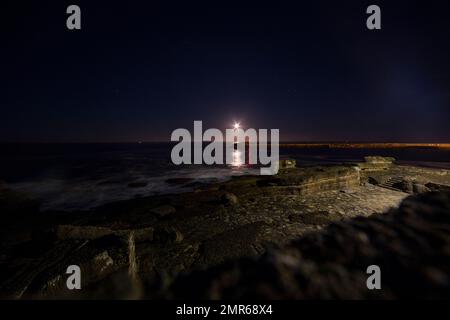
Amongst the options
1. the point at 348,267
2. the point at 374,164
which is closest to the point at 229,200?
the point at 348,267

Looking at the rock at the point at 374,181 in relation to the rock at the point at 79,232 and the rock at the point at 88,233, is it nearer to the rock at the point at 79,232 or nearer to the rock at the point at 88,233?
the rock at the point at 88,233

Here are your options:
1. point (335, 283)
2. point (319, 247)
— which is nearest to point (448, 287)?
point (335, 283)

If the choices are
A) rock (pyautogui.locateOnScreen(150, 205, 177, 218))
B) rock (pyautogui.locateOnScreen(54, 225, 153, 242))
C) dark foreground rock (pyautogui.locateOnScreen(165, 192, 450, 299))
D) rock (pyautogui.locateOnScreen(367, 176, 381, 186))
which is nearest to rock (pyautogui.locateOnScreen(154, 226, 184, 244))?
rock (pyautogui.locateOnScreen(54, 225, 153, 242))

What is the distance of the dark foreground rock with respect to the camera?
5.60ft

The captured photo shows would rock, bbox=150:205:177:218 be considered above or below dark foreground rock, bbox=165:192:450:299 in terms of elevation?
below

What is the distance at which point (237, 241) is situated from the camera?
882 cm

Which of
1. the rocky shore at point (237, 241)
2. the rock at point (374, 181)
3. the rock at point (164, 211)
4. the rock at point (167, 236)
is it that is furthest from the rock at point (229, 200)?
the rock at point (374, 181)

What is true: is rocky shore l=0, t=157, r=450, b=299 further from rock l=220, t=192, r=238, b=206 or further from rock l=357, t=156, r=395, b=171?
rock l=357, t=156, r=395, b=171

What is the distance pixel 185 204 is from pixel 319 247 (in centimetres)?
1336

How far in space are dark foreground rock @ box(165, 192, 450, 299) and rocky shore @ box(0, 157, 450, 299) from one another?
0.01 meters

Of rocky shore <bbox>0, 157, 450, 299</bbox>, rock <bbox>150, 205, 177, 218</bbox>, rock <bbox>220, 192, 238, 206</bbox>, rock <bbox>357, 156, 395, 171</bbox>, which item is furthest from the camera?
rock <bbox>357, 156, 395, 171</bbox>

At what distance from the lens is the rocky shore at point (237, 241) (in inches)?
73.6
